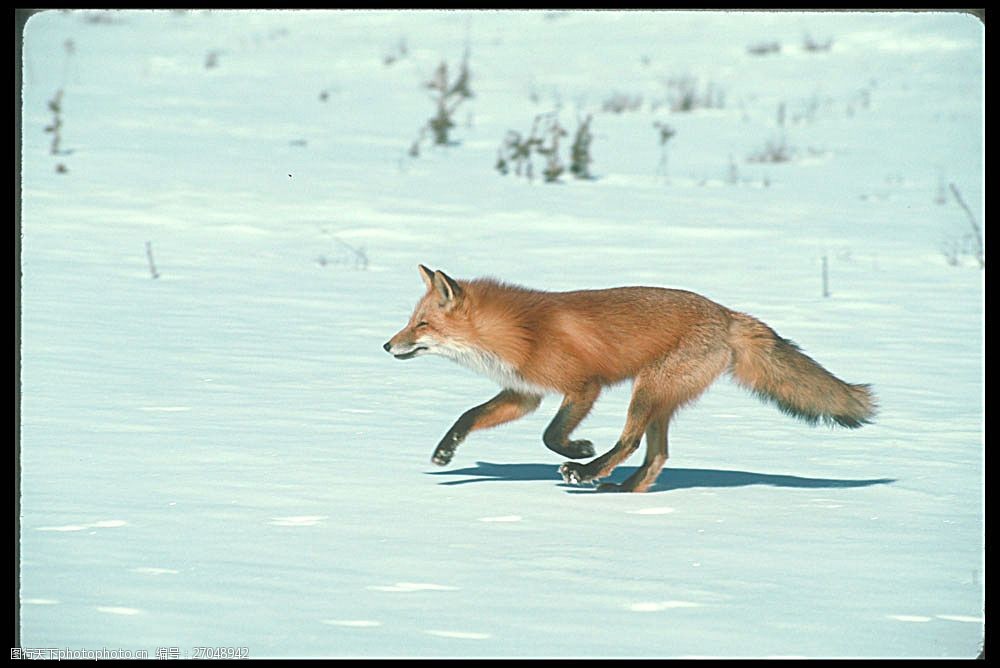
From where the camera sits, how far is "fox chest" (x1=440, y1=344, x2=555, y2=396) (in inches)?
222

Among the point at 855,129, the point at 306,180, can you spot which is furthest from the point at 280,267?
the point at 855,129

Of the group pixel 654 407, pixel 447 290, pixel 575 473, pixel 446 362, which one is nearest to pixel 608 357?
pixel 654 407

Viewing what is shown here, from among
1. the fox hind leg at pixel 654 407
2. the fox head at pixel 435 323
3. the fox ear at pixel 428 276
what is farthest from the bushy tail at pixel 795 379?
the fox ear at pixel 428 276

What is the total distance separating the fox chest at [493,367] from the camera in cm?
565

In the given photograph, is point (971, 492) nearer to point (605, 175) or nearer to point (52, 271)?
point (52, 271)

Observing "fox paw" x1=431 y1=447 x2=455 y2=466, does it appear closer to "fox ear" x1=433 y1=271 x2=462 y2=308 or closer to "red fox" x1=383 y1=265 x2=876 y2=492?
"red fox" x1=383 y1=265 x2=876 y2=492

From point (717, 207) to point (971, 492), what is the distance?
7.82 metres

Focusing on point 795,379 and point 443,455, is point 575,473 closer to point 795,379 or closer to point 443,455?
point 443,455

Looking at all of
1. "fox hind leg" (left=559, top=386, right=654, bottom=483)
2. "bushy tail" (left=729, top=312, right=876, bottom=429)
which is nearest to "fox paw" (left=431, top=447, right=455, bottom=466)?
"fox hind leg" (left=559, top=386, right=654, bottom=483)

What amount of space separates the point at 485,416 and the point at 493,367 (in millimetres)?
217

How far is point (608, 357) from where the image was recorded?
5.54m

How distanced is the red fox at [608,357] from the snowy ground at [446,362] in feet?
0.75

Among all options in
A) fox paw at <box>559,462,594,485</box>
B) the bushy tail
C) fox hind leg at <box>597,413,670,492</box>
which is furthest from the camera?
the bushy tail

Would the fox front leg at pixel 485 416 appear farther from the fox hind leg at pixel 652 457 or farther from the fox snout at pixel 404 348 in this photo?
the fox hind leg at pixel 652 457
